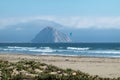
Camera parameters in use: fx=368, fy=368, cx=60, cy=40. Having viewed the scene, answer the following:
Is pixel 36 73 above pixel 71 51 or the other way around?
A: the other way around

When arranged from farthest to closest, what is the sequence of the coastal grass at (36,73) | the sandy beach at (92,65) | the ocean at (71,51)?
the ocean at (71,51), the sandy beach at (92,65), the coastal grass at (36,73)

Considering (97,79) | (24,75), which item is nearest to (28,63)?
(24,75)

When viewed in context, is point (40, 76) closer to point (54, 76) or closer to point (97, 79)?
point (54, 76)

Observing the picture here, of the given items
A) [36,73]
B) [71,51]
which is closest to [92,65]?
[36,73]

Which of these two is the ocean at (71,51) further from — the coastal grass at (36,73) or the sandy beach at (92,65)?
the coastal grass at (36,73)

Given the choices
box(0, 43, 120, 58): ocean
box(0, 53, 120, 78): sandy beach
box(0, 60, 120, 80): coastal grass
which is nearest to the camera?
box(0, 60, 120, 80): coastal grass

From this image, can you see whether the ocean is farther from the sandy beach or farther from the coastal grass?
the coastal grass

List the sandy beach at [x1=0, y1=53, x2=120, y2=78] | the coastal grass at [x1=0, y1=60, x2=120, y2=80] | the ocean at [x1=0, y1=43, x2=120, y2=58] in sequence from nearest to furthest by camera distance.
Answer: the coastal grass at [x1=0, y1=60, x2=120, y2=80]
the sandy beach at [x1=0, y1=53, x2=120, y2=78]
the ocean at [x1=0, y1=43, x2=120, y2=58]

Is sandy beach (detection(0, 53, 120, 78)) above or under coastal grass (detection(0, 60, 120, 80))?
under

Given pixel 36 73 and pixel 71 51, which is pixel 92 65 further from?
pixel 71 51

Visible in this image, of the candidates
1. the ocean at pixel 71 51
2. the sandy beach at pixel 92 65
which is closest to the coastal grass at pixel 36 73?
the sandy beach at pixel 92 65

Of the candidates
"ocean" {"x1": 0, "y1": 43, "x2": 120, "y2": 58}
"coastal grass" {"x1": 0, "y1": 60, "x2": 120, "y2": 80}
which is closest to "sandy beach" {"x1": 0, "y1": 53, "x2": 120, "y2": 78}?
"coastal grass" {"x1": 0, "y1": 60, "x2": 120, "y2": 80}
